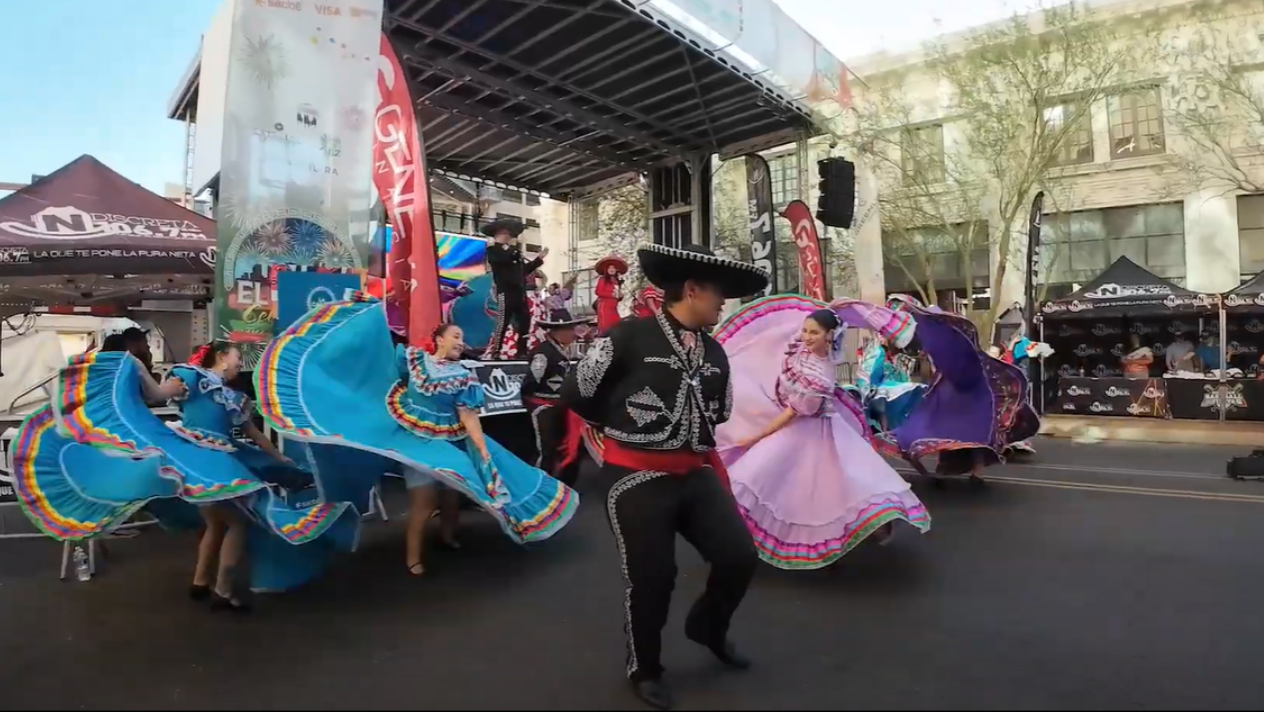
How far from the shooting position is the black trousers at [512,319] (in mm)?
8242

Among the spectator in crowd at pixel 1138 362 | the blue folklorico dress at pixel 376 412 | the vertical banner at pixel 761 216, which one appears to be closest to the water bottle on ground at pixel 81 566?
the blue folklorico dress at pixel 376 412

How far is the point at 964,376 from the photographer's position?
21.9 ft

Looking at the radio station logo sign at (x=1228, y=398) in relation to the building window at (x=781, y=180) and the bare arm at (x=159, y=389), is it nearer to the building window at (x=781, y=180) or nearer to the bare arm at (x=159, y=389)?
the building window at (x=781, y=180)

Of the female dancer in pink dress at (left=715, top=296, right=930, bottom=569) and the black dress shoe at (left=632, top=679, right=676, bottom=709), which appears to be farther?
the female dancer in pink dress at (left=715, top=296, right=930, bottom=569)

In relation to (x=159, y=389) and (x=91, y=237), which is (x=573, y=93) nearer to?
(x=91, y=237)

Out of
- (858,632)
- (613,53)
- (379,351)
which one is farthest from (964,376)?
(613,53)

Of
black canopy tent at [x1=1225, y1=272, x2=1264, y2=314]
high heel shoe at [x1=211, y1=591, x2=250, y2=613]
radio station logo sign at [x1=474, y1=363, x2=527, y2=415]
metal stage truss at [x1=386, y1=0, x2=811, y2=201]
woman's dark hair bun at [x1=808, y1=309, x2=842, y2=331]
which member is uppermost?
metal stage truss at [x1=386, y1=0, x2=811, y2=201]

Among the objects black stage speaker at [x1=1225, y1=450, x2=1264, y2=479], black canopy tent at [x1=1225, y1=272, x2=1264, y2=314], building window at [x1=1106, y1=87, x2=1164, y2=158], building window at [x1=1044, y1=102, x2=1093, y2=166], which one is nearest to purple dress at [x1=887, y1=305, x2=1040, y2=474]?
black stage speaker at [x1=1225, y1=450, x2=1264, y2=479]

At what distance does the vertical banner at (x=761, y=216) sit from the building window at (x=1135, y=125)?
10514 mm

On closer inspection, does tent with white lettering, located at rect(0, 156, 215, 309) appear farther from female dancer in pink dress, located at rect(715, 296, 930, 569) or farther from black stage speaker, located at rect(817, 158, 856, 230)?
black stage speaker, located at rect(817, 158, 856, 230)

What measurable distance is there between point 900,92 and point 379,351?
1936 centimetres

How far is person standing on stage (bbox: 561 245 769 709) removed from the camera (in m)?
2.75

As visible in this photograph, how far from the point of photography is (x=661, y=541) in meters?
2.72

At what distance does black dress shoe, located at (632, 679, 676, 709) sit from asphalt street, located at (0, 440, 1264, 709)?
0.09 metres
